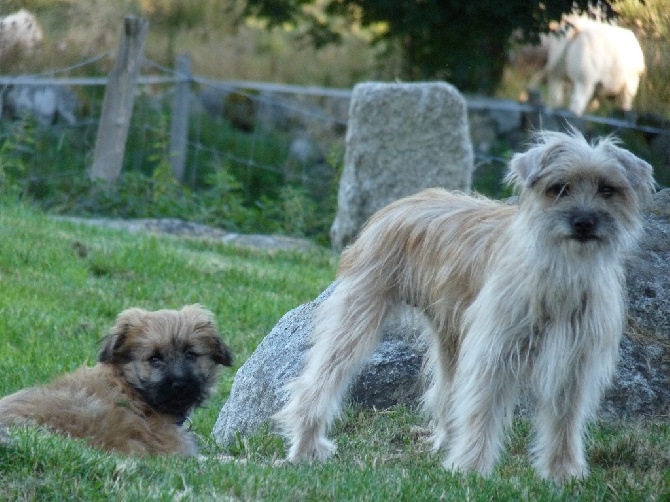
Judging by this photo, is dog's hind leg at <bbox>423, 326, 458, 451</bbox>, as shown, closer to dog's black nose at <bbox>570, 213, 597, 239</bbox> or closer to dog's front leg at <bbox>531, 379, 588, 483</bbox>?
dog's front leg at <bbox>531, 379, 588, 483</bbox>

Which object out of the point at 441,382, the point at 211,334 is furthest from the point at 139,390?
the point at 441,382

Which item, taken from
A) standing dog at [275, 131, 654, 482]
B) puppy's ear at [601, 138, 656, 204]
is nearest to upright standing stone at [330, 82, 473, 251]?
standing dog at [275, 131, 654, 482]

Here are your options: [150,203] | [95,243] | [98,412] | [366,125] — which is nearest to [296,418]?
[98,412]

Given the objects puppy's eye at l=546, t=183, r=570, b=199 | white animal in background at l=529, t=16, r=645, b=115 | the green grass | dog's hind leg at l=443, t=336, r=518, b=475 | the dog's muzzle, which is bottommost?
the green grass

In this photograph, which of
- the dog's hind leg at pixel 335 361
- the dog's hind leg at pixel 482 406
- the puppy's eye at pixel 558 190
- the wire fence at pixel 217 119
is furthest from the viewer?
the wire fence at pixel 217 119

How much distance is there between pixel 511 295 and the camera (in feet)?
19.4

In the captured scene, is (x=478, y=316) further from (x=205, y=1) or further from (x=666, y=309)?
(x=205, y=1)

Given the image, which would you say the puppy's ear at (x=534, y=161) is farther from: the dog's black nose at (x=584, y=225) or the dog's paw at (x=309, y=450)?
the dog's paw at (x=309, y=450)

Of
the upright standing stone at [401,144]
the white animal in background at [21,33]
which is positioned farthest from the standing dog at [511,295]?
the upright standing stone at [401,144]

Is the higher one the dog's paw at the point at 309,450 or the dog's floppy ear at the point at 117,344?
the dog's floppy ear at the point at 117,344

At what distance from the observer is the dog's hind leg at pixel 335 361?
267 inches

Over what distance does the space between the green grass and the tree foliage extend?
12.2 ft

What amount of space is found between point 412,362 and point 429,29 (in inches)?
398

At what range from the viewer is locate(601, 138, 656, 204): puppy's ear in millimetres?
5855
